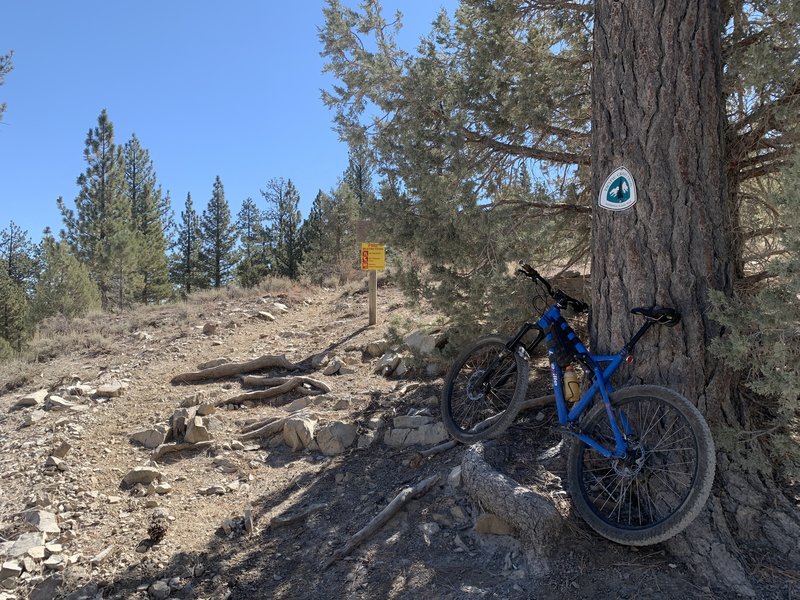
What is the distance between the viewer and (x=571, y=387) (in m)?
3.68

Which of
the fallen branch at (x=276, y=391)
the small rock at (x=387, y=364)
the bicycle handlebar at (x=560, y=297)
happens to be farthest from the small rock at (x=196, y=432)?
the bicycle handlebar at (x=560, y=297)

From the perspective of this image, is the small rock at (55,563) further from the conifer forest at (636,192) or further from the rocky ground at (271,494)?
the conifer forest at (636,192)

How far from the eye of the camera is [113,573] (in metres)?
3.79

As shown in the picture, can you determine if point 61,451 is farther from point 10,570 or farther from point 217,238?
point 217,238

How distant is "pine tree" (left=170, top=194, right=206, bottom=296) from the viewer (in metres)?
40.6

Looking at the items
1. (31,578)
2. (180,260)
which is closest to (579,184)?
(31,578)

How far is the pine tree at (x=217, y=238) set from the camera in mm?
39656

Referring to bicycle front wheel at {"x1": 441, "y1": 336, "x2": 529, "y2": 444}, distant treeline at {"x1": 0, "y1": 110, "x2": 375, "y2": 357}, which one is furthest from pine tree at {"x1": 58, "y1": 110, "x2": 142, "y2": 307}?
bicycle front wheel at {"x1": 441, "y1": 336, "x2": 529, "y2": 444}

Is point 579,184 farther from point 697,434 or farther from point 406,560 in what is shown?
point 406,560

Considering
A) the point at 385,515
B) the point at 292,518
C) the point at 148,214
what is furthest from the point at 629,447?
the point at 148,214

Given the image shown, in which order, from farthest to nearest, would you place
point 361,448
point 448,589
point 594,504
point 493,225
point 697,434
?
point 361,448, point 493,225, point 594,504, point 448,589, point 697,434

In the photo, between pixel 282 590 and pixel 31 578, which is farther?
pixel 31 578

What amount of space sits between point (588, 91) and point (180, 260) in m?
39.8

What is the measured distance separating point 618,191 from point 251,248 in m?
39.1
